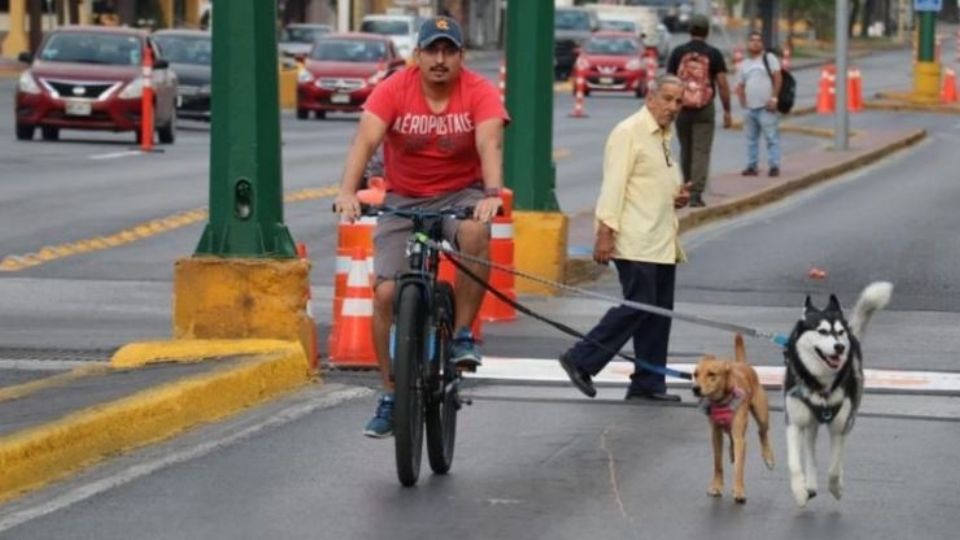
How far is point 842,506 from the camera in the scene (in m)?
10.2

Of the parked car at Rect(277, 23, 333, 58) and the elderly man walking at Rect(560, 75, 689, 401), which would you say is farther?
the parked car at Rect(277, 23, 333, 58)

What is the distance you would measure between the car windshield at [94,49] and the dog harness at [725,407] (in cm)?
3080

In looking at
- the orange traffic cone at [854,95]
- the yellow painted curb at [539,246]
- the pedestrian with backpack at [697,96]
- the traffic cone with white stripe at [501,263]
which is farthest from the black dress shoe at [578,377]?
the orange traffic cone at [854,95]

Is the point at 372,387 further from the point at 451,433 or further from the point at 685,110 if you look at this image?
the point at 685,110

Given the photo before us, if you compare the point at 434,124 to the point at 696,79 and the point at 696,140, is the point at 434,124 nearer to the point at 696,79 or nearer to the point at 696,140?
the point at 696,79

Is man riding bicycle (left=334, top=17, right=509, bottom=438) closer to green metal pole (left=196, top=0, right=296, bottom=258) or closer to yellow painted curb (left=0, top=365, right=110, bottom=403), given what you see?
yellow painted curb (left=0, top=365, right=110, bottom=403)

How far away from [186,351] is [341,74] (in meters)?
38.4

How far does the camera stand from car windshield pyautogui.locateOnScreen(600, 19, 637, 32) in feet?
271

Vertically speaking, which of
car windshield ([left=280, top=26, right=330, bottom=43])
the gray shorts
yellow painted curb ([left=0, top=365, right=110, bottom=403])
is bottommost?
car windshield ([left=280, top=26, right=330, bottom=43])

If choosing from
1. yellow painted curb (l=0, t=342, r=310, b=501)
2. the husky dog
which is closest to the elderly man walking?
yellow painted curb (l=0, t=342, r=310, b=501)

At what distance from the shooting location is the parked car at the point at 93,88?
129ft

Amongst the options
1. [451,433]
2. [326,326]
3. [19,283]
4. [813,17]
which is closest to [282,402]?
[451,433]

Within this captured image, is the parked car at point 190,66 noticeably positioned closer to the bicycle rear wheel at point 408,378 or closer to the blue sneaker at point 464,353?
the blue sneaker at point 464,353

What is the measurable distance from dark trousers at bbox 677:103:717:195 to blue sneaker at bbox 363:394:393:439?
16481mm
